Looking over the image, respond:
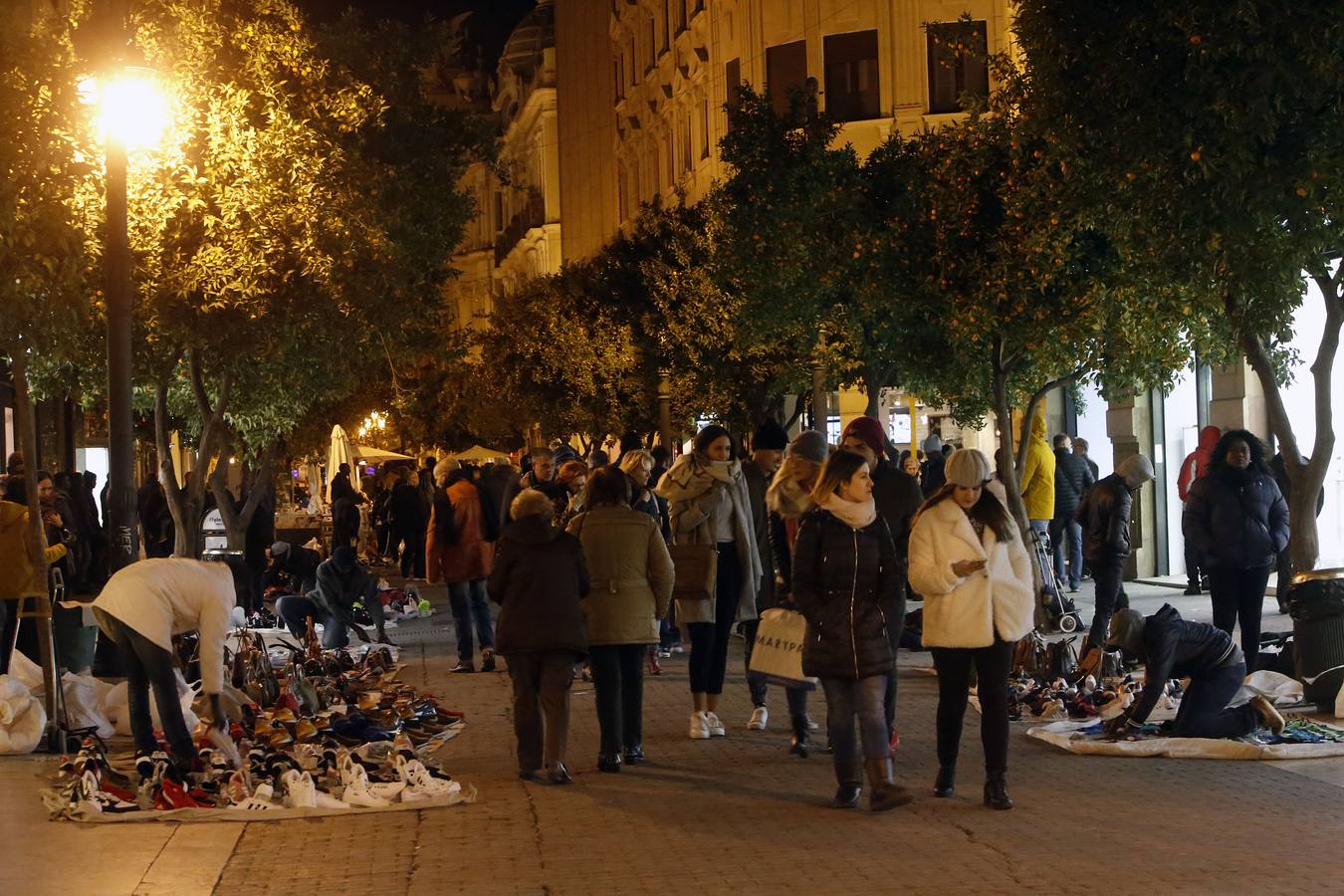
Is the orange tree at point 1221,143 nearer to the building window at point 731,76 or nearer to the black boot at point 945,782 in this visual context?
the black boot at point 945,782

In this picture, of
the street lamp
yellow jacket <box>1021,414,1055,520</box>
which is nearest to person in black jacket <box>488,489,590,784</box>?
the street lamp

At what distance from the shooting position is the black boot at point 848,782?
30.1 ft

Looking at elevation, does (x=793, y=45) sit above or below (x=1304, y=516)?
above

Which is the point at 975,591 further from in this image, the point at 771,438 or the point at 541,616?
the point at 771,438

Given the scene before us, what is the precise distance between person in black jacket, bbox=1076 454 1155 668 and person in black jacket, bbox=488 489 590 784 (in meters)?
5.97

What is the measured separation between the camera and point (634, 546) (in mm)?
10711

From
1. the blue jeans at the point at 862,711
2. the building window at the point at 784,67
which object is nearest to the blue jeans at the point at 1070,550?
the blue jeans at the point at 862,711

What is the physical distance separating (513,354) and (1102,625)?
36923 mm

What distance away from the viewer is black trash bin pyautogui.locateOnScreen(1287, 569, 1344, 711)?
12.4 meters

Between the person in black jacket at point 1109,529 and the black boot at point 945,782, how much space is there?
5.66 meters

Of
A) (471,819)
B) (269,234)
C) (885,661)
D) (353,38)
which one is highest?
(353,38)

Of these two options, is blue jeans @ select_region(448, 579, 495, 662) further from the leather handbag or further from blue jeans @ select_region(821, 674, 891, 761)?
blue jeans @ select_region(821, 674, 891, 761)

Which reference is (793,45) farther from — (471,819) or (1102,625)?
(471,819)

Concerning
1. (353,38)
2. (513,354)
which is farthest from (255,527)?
(513,354)
